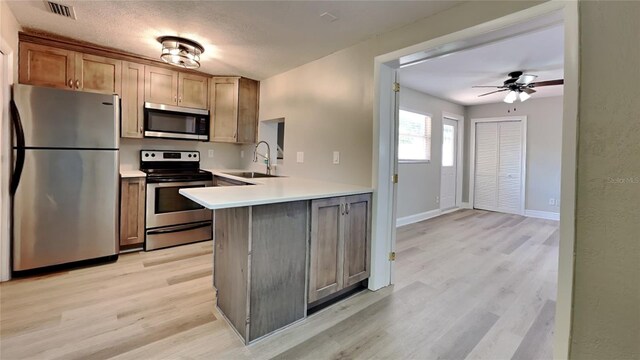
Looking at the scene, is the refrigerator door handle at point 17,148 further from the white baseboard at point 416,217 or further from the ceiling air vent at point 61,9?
the white baseboard at point 416,217

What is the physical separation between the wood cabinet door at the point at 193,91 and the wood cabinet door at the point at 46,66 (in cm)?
108

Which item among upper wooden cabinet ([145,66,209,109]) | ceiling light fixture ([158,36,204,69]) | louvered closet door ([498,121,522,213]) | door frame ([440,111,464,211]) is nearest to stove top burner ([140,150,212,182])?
upper wooden cabinet ([145,66,209,109])

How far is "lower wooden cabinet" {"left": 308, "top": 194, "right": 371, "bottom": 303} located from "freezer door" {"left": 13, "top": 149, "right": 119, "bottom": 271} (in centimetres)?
231

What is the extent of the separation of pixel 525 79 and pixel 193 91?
15.3 feet

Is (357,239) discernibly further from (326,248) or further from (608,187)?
(608,187)

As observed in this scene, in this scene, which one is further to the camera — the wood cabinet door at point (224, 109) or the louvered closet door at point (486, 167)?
the louvered closet door at point (486, 167)

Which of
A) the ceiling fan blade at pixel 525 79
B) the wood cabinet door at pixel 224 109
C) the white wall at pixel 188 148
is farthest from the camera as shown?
the wood cabinet door at pixel 224 109

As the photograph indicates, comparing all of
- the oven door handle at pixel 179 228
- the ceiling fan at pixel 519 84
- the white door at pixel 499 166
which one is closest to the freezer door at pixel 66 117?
the oven door handle at pixel 179 228

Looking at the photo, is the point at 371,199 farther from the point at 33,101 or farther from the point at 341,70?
A: the point at 33,101

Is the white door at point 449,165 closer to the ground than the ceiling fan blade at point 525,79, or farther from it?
closer to the ground

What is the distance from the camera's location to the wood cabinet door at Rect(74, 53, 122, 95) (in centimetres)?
304

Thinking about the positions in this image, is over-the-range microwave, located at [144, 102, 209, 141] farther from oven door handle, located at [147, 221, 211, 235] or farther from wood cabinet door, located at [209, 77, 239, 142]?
oven door handle, located at [147, 221, 211, 235]

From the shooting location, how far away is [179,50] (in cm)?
279

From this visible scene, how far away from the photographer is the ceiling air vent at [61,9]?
221 centimetres
